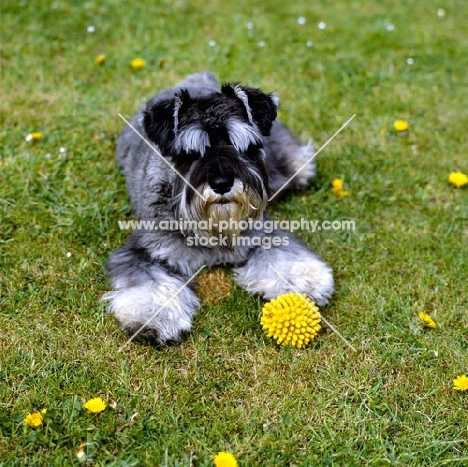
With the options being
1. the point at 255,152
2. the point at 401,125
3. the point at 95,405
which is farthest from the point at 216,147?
the point at 401,125

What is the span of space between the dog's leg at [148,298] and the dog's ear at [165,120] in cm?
90

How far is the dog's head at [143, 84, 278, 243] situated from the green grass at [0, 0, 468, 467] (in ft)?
2.65

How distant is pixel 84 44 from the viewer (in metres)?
7.19

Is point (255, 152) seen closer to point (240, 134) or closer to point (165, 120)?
point (240, 134)

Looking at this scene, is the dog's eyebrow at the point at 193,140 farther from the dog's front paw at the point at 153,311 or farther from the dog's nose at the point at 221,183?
the dog's front paw at the point at 153,311

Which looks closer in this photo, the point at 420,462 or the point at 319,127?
the point at 420,462

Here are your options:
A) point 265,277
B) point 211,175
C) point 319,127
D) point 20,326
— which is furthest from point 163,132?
point 319,127

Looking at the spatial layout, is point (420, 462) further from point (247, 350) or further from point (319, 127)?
point (319, 127)

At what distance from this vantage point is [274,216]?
5133 mm

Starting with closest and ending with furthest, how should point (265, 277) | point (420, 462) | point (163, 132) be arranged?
point (420, 462) < point (163, 132) < point (265, 277)

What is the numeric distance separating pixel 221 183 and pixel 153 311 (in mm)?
993

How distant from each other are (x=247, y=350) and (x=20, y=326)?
1515 millimetres

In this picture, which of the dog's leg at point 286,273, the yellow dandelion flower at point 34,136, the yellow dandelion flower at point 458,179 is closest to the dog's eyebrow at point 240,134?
the dog's leg at point 286,273

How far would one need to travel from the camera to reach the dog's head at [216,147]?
375 cm
